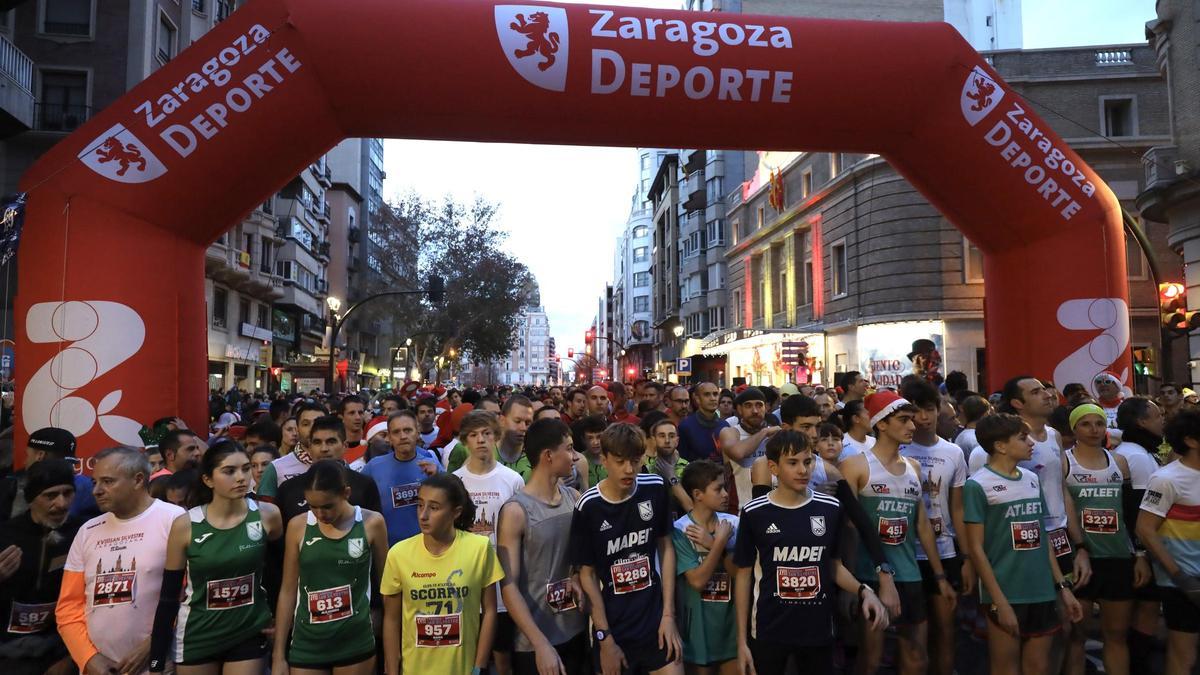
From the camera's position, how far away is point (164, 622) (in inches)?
148

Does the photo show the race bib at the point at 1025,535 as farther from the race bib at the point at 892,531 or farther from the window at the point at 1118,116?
the window at the point at 1118,116

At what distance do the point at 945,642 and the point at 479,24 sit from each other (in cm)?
746

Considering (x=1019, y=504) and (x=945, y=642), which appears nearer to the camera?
(x=1019, y=504)

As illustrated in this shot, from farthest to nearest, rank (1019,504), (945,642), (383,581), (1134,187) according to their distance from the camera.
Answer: (1134,187) < (945,642) < (1019,504) < (383,581)

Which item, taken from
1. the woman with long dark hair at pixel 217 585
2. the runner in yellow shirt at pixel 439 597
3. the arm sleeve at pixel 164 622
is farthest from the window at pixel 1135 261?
the arm sleeve at pixel 164 622

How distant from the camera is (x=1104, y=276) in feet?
33.5

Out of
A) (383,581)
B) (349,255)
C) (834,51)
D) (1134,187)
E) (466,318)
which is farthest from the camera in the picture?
(349,255)

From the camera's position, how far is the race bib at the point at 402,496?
5.34 metres

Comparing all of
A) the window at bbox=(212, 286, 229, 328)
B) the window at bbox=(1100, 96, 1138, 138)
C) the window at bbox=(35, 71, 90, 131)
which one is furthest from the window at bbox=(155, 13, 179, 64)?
the window at bbox=(1100, 96, 1138, 138)

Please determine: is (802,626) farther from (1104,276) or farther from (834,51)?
(1104,276)

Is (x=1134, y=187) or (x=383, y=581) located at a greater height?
(x=1134, y=187)

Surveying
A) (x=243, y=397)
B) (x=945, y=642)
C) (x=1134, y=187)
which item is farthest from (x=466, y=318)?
(x=945, y=642)

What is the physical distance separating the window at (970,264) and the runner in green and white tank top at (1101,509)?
73.4ft

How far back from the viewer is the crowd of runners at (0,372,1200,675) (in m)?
3.86
